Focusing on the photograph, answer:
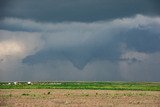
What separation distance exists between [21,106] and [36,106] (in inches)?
56.4

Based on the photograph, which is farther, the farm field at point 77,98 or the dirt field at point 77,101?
the farm field at point 77,98

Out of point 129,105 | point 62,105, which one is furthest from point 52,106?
point 129,105

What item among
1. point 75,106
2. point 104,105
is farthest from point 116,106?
point 75,106

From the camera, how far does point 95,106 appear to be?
35156mm

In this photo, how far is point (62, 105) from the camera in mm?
35688

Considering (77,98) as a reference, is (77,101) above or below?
below

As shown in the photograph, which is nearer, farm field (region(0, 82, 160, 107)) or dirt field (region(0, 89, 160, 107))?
dirt field (region(0, 89, 160, 107))

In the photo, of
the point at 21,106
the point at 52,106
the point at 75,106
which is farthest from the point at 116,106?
the point at 21,106

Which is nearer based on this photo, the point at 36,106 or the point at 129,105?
the point at 36,106

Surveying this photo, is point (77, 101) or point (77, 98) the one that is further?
point (77, 98)

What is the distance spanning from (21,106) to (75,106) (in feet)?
17.0

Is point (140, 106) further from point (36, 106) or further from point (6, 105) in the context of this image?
point (6, 105)

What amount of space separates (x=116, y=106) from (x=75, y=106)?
13.3 ft

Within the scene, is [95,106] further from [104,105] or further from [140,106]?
[140,106]
